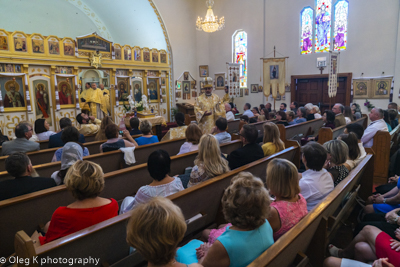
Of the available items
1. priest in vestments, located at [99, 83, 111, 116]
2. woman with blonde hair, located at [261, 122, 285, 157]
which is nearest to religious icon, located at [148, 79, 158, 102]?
priest in vestments, located at [99, 83, 111, 116]

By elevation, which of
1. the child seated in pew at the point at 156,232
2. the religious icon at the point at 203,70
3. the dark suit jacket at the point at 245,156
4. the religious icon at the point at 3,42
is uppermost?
the religious icon at the point at 3,42

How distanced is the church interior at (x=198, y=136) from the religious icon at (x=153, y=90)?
0.17 feet

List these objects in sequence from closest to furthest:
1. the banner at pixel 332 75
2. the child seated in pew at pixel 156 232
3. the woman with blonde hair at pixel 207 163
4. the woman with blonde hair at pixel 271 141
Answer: the child seated in pew at pixel 156 232
the woman with blonde hair at pixel 207 163
the woman with blonde hair at pixel 271 141
the banner at pixel 332 75

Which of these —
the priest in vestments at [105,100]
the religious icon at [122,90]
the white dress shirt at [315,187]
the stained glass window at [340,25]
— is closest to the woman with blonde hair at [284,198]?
the white dress shirt at [315,187]

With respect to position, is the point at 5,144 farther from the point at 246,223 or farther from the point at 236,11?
the point at 236,11

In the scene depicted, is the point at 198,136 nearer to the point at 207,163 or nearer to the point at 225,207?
the point at 207,163

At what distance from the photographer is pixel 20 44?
8711mm

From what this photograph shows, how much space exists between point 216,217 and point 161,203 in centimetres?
178

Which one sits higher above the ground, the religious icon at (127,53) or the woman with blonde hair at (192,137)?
the religious icon at (127,53)

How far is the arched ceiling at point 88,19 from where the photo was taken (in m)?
11.2

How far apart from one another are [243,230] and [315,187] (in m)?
1.31

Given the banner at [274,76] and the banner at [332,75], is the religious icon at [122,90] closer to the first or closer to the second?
the banner at [274,76]

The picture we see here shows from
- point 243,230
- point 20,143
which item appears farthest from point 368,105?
point 20,143

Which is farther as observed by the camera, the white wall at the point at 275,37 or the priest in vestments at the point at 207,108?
the white wall at the point at 275,37
